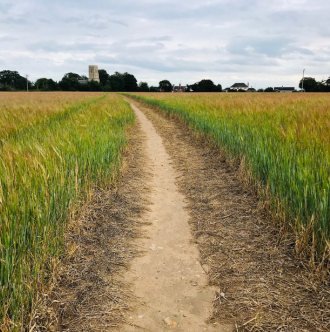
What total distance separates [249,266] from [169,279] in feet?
2.57

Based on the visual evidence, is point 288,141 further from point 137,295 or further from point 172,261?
point 137,295

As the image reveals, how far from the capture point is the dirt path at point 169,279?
221 cm

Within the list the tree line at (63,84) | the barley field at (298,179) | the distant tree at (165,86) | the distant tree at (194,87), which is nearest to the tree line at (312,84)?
the distant tree at (194,87)

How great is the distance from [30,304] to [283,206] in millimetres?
2624

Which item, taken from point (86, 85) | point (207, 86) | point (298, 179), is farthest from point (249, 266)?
point (86, 85)

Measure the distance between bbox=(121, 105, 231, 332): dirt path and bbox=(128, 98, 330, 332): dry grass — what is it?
11 centimetres

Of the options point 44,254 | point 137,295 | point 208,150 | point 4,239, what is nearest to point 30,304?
point 44,254

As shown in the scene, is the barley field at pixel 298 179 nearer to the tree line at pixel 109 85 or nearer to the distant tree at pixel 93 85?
the tree line at pixel 109 85

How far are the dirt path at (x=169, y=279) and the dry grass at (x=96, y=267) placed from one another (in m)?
0.13

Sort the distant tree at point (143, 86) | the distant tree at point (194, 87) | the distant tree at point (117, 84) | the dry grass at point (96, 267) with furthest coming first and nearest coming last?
the distant tree at point (143, 86)
the distant tree at point (117, 84)
the distant tree at point (194, 87)
the dry grass at point (96, 267)

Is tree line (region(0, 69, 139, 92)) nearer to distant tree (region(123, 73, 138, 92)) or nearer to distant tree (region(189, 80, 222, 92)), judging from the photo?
distant tree (region(123, 73, 138, 92))

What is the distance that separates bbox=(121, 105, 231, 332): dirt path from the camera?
2.21 m

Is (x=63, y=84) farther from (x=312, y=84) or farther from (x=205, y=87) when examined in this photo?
(x=312, y=84)

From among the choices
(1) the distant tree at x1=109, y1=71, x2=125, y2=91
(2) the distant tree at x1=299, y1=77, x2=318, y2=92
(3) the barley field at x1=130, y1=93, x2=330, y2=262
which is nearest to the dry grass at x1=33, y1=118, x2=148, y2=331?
(3) the barley field at x1=130, y1=93, x2=330, y2=262
